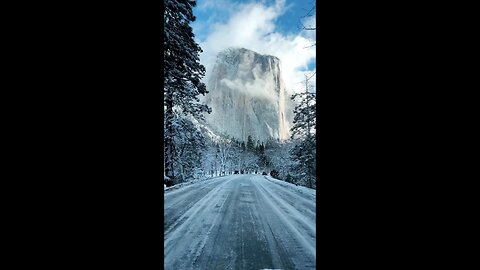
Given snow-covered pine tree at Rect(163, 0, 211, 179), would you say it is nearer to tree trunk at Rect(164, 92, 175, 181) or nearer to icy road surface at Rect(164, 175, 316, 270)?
tree trunk at Rect(164, 92, 175, 181)

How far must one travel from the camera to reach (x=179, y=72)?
1623cm

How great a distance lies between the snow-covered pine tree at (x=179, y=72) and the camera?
50.9 feet

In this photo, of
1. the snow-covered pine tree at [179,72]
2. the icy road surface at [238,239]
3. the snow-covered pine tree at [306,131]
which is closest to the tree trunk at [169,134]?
the snow-covered pine tree at [179,72]

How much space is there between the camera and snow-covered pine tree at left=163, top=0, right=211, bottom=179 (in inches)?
611

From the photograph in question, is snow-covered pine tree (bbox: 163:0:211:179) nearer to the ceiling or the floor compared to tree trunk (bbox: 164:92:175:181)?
nearer to the ceiling

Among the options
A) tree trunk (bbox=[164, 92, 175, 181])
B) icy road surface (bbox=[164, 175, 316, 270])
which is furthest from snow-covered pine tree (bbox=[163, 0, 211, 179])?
icy road surface (bbox=[164, 175, 316, 270])

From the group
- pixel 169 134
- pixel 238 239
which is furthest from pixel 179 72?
pixel 238 239

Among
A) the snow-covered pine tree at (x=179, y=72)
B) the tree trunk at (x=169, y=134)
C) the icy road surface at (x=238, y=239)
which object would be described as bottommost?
the icy road surface at (x=238, y=239)

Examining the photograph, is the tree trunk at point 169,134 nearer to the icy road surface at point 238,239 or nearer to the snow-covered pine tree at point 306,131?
the icy road surface at point 238,239

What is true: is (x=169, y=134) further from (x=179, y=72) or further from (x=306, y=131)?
(x=306, y=131)
